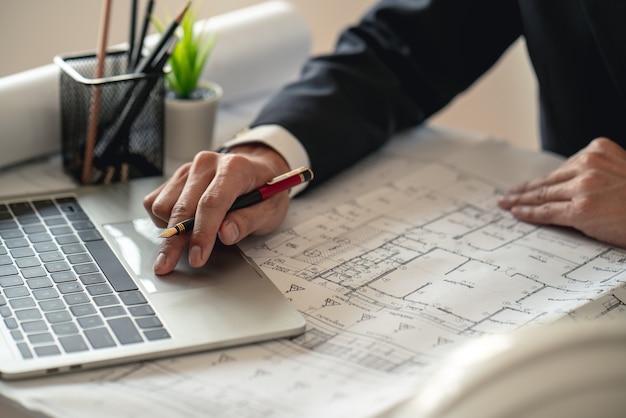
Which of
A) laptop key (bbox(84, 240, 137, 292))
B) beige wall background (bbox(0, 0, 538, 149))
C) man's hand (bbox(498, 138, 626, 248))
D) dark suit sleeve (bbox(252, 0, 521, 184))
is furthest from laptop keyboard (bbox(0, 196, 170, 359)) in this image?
beige wall background (bbox(0, 0, 538, 149))

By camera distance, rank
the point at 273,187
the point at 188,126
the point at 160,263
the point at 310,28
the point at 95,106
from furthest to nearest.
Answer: the point at 310,28 → the point at 188,126 → the point at 95,106 → the point at 273,187 → the point at 160,263

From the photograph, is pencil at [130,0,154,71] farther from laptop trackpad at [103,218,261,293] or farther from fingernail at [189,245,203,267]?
fingernail at [189,245,203,267]

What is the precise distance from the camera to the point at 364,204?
3.59 feet

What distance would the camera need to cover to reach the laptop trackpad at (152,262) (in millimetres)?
854

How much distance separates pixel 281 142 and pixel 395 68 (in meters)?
0.32

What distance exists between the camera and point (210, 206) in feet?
2.98

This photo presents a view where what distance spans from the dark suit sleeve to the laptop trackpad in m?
0.29

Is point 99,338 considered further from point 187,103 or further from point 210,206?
point 187,103

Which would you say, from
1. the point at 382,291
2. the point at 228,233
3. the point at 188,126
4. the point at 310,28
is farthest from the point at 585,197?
the point at 310,28

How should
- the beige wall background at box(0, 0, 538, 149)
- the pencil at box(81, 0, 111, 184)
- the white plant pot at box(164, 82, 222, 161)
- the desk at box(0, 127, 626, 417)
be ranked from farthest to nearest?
the beige wall background at box(0, 0, 538, 149) < the white plant pot at box(164, 82, 222, 161) < the pencil at box(81, 0, 111, 184) < the desk at box(0, 127, 626, 417)

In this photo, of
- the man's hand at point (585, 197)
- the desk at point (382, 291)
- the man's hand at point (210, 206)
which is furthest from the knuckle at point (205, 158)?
the man's hand at point (585, 197)

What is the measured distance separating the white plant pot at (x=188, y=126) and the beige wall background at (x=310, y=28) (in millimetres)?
466

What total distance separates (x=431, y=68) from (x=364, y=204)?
364 mm

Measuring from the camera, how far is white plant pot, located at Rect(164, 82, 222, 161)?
46.3 inches
